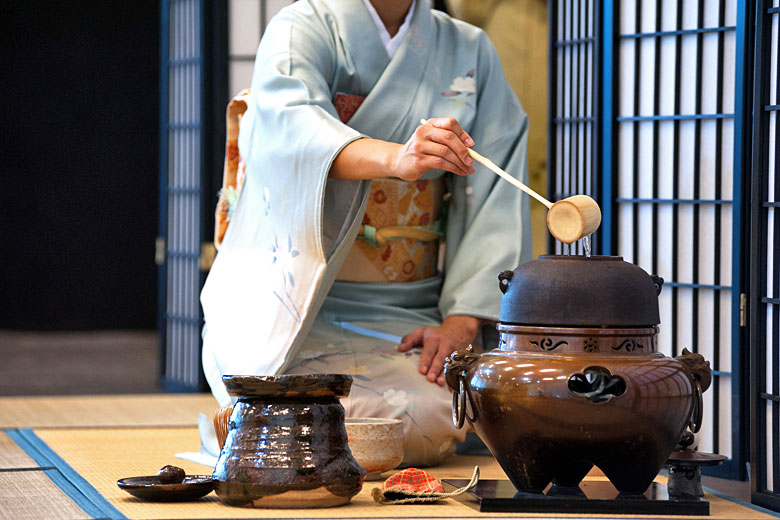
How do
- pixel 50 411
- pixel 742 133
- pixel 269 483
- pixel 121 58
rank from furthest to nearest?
pixel 121 58 → pixel 50 411 → pixel 742 133 → pixel 269 483

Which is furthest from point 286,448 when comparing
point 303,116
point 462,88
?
point 462,88

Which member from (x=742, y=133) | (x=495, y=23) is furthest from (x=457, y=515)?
(x=495, y=23)

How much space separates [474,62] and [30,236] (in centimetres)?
651

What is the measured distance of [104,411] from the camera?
466 cm

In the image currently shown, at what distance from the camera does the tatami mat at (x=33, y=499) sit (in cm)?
247

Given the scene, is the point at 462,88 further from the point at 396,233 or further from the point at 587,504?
the point at 587,504

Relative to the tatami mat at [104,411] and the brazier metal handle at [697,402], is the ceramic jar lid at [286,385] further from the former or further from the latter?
the tatami mat at [104,411]

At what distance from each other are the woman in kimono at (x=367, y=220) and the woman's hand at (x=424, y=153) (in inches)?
1.5

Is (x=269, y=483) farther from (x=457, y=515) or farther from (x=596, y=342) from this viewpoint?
(x=596, y=342)

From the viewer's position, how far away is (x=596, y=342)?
2504 millimetres

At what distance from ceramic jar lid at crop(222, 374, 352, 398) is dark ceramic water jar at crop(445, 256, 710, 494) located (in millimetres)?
320

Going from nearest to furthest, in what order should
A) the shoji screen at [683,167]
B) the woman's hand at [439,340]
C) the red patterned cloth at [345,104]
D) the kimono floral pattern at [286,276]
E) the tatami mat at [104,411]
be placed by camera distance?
the kimono floral pattern at [286,276] < the woman's hand at [439,340] < the red patterned cloth at [345,104] < the shoji screen at [683,167] < the tatami mat at [104,411]

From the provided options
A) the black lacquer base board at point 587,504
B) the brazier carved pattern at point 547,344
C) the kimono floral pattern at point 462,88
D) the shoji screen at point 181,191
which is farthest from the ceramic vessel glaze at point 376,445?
the shoji screen at point 181,191

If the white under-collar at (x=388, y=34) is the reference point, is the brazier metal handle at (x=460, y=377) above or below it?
below
